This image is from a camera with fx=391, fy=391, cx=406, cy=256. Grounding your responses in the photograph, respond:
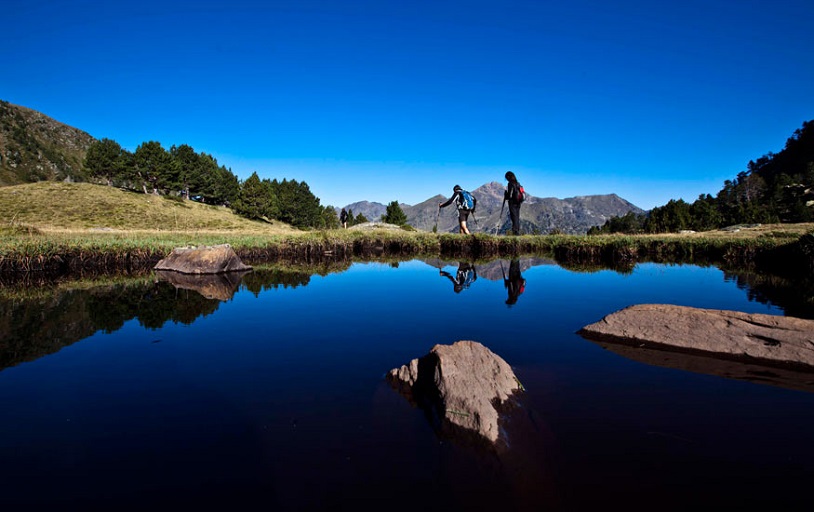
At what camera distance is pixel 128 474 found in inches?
175

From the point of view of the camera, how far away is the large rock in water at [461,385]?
5.35 metres

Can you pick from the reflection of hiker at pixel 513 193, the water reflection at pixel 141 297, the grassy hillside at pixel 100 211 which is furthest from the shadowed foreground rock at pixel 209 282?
the grassy hillside at pixel 100 211

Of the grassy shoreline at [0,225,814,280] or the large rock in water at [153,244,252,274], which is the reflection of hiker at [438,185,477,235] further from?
the large rock in water at [153,244,252,274]

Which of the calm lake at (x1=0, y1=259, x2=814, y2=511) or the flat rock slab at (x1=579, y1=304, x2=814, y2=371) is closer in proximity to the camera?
the calm lake at (x1=0, y1=259, x2=814, y2=511)

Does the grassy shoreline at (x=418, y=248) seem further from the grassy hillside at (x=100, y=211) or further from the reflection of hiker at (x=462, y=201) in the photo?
the grassy hillside at (x=100, y=211)

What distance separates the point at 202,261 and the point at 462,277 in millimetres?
15669

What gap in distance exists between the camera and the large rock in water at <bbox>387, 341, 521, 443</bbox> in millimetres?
5352

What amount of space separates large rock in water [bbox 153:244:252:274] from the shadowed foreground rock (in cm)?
43

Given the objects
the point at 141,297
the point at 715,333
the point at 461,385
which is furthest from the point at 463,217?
the point at 461,385

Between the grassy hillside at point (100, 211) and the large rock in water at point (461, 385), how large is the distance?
62.0m

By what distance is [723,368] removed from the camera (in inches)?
295

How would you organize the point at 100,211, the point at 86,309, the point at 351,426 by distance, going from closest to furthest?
the point at 351,426 < the point at 86,309 < the point at 100,211

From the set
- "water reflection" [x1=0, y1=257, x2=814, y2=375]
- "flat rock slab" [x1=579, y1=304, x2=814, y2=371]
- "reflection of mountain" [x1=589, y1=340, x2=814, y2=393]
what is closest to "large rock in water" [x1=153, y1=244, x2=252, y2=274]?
"water reflection" [x1=0, y1=257, x2=814, y2=375]

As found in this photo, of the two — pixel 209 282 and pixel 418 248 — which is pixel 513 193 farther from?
pixel 209 282
